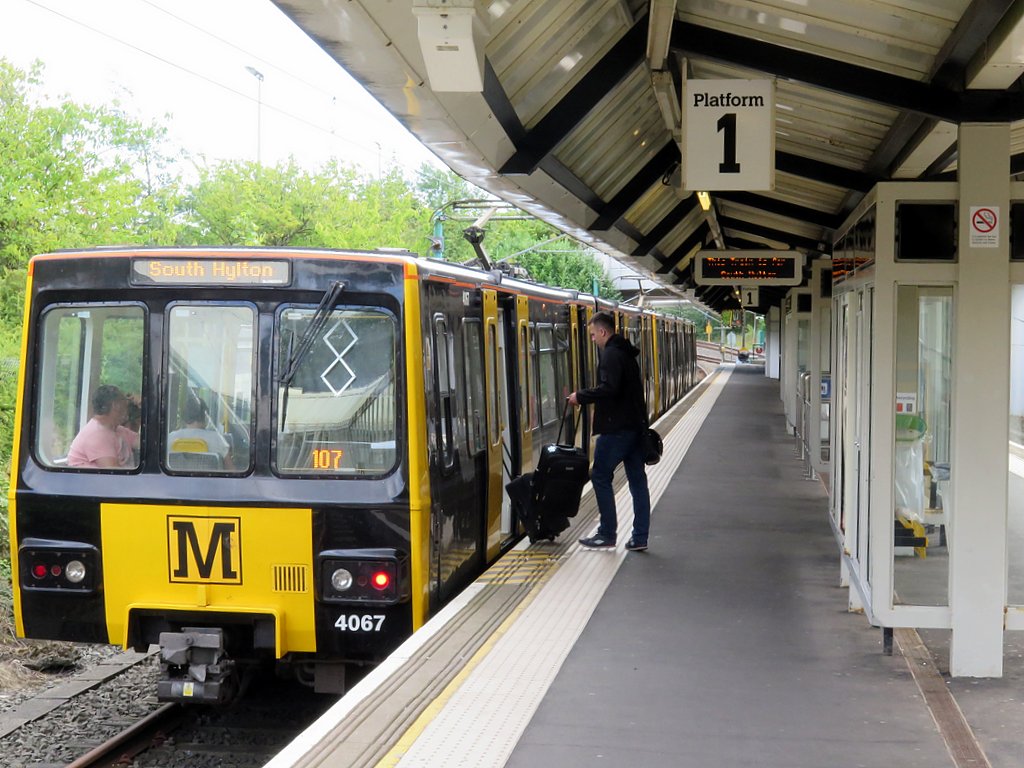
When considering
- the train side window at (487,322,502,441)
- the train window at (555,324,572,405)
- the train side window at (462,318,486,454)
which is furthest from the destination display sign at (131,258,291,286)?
the train window at (555,324,572,405)

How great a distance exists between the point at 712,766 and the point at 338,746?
1.47 meters

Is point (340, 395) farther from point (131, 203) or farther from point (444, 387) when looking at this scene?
point (131, 203)

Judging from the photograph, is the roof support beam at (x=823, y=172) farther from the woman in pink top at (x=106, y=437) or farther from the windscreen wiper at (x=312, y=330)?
the woman in pink top at (x=106, y=437)

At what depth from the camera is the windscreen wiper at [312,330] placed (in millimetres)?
6531

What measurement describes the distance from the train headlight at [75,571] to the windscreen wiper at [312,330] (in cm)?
146

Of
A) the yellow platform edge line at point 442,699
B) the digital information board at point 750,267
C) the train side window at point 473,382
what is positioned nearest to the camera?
the yellow platform edge line at point 442,699

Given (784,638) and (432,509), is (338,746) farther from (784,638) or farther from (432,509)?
(784,638)

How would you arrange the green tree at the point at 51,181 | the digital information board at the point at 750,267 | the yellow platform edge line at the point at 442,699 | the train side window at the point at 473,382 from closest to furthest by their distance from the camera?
the yellow platform edge line at the point at 442,699 → the train side window at the point at 473,382 → the digital information board at the point at 750,267 → the green tree at the point at 51,181

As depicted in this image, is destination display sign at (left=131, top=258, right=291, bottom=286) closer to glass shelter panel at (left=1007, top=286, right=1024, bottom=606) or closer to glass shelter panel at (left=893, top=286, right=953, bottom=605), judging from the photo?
glass shelter panel at (left=893, top=286, right=953, bottom=605)

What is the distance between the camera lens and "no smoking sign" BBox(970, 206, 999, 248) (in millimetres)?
6016

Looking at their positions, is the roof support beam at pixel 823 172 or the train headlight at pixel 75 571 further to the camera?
the roof support beam at pixel 823 172

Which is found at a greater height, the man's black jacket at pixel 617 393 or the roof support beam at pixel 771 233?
the roof support beam at pixel 771 233

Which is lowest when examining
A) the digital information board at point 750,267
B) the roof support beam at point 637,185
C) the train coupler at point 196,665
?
the train coupler at point 196,665

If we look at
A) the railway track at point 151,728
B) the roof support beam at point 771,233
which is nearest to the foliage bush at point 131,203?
the railway track at point 151,728
